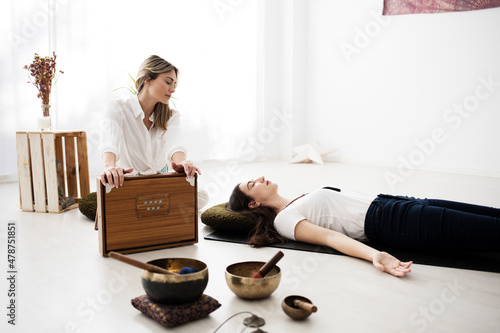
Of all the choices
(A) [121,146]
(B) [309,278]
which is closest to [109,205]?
(A) [121,146]

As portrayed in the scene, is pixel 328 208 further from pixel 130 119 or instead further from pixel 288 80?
pixel 288 80

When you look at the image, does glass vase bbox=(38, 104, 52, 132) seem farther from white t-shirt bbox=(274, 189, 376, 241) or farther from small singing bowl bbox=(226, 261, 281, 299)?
small singing bowl bbox=(226, 261, 281, 299)

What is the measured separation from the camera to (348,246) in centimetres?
204

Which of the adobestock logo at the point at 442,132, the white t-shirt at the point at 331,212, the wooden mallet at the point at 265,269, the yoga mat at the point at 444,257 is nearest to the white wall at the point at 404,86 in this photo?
the adobestock logo at the point at 442,132

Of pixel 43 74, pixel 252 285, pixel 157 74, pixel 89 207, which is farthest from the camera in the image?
pixel 43 74

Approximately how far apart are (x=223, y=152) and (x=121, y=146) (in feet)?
10.1

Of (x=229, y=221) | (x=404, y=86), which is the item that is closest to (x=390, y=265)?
(x=229, y=221)

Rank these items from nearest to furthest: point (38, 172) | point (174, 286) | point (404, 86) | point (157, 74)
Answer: point (174, 286), point (157, 74), point (38, 172), point (404, 86)

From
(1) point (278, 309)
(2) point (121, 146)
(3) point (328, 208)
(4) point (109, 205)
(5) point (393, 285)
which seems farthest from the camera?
(2) point (121, 146)

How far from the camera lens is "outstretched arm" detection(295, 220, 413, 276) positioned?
6.15ft

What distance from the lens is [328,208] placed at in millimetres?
2219

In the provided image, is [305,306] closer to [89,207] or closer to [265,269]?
[265,269]

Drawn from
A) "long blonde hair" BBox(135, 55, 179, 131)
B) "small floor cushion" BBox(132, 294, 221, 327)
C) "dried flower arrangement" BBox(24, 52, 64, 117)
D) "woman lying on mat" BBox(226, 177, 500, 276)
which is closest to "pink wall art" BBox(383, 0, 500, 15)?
"woman lying on mat" BBox(226, 177, 500, 276)

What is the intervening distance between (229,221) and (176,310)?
3.38 ft
